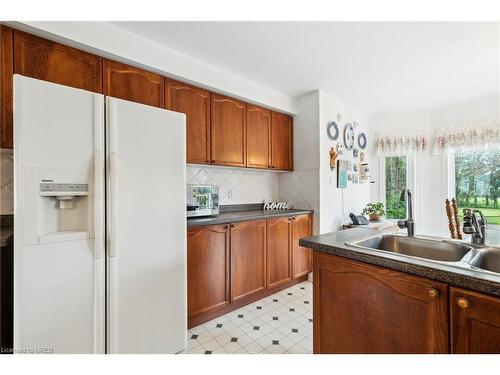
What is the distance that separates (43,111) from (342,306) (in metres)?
1.77

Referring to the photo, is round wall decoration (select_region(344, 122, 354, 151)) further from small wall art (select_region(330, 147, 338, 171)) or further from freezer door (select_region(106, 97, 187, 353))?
freezer door (select_region(106, 97, 187, 353))

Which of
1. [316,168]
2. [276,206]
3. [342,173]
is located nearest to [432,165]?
[342,173]

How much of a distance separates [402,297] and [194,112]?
208 cm

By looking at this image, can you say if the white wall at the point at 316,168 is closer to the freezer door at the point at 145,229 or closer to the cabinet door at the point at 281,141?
the cabinet door at the point at 281,141

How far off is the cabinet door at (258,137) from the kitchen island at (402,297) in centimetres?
152

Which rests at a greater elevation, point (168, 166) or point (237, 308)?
point (168, 166)

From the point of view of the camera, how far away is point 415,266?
3.27 ft

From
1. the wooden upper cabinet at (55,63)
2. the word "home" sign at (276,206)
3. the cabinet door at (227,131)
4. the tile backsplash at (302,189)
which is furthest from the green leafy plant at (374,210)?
the wooden upper cabinet at (55,63)

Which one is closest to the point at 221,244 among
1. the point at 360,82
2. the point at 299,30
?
the point at 299,30

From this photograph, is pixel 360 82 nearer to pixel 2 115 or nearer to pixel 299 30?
pixel 299 30

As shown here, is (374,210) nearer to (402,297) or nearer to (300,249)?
(300,249)

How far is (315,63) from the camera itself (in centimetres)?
237

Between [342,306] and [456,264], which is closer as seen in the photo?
[456,264]

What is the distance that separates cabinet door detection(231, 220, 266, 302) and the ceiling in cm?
157
